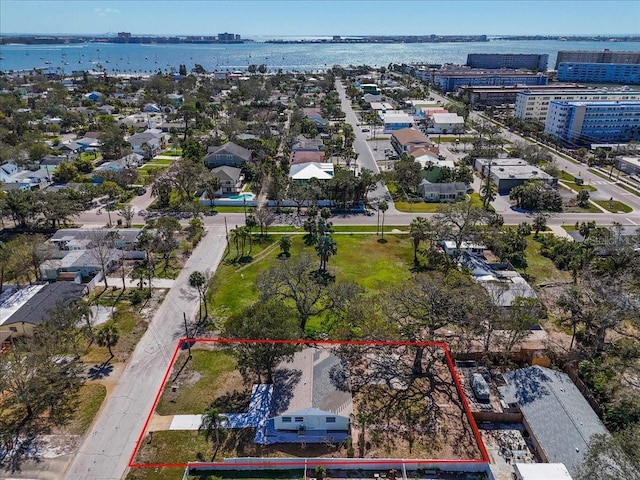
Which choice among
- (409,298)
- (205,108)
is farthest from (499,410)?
(205,108)

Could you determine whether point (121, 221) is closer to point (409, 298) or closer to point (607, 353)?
point (409, 298)

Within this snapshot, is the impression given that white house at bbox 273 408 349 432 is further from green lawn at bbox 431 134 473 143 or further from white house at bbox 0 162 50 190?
green lawn at bbox 431 134 473 143

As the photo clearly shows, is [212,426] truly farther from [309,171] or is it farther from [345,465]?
[309,171]

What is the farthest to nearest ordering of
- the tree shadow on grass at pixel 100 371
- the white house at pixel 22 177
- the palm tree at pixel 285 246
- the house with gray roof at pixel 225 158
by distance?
the house with gray roof at pixel 225 158
the white house at pixel 22 177
the palm tree at pixel 285 246
the tree shadow on grass at pixel 100 371

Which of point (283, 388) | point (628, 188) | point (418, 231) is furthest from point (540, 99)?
point (283, 388)

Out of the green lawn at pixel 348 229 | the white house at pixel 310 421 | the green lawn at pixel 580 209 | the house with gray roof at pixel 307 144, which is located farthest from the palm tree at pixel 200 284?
the green lawn at pixel 580 209

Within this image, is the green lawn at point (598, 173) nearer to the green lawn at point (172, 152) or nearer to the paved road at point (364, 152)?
the paved road at point (364, 152)
